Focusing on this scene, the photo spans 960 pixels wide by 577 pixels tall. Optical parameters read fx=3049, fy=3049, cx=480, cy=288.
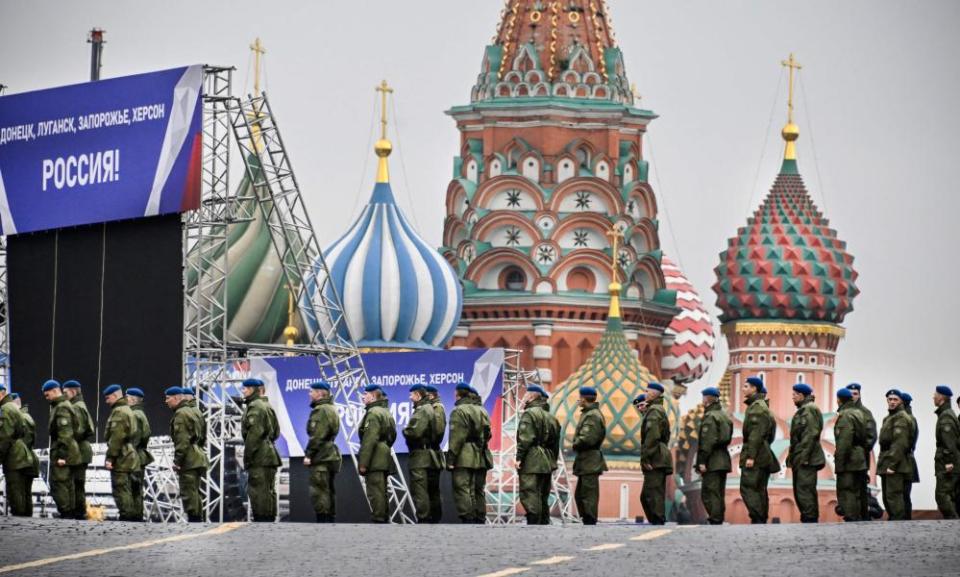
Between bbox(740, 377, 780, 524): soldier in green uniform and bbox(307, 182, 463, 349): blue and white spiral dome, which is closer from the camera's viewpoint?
bbox(740, 377, 780, 524): soldier in green uniform

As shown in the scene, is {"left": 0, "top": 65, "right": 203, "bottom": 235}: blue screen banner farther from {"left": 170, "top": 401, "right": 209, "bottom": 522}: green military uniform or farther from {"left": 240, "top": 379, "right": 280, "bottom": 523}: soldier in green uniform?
{"left": 240, "top": 379, "right": 280, "bottom": 523}: soldier in green uniform

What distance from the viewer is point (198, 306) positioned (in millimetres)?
40312

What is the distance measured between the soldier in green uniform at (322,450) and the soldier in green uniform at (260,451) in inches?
17.2

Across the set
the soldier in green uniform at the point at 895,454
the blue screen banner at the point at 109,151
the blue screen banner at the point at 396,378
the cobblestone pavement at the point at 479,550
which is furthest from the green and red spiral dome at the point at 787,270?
the cobblestone pavement at the point at 479,550

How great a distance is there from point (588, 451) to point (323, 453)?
116 inches

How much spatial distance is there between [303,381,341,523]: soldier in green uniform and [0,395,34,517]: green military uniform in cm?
318

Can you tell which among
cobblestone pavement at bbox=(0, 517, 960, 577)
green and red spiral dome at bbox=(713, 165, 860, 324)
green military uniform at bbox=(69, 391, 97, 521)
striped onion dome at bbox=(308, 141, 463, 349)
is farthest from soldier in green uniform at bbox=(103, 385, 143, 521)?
green and red spiral dome at bbox=(713, 165, 860, 324)

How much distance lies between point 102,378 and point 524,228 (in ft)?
172

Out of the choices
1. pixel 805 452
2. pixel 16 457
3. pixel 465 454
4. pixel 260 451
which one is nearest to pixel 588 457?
pixel 465 454

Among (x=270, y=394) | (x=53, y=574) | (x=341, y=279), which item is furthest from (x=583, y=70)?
(x=53, y=574)

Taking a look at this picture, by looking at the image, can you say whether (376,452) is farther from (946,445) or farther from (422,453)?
(946,445)

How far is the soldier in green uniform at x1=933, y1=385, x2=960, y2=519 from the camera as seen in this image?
3347cm

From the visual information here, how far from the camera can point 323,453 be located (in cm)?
3378

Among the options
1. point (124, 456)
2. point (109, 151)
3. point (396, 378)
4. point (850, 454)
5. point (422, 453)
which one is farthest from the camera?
point (396, 378)
